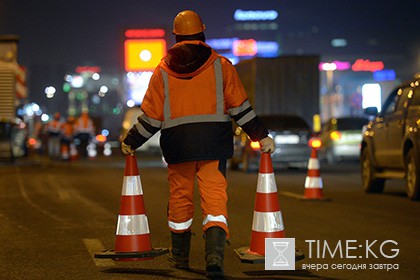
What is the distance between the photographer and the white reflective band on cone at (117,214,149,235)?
27.7 ft

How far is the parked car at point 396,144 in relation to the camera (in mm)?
15227

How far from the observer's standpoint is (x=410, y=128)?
15.3 metres

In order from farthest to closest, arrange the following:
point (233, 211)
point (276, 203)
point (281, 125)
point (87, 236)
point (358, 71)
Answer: point (358, 71) < point (281, 125) < point (233, 211) < point (87, 236) < point (276, 203)

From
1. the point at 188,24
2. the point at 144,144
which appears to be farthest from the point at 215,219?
the point at 144,144

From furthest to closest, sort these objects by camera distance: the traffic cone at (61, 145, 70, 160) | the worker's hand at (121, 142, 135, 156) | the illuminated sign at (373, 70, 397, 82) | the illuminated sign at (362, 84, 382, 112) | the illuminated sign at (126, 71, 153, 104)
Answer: the illuminated sign at (373, 70, 397, 82), the illuminated sign at (126, 71, 153, 104), the illuminated sign at (362, 84, 382, 112), the traffic cone at (61, 145, 70, 160), the worker's hand at (121, 142, 135, 156)

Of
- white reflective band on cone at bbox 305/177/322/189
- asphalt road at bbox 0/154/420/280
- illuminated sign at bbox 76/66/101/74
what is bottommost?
asphalt road at bbox 0/154/420/280

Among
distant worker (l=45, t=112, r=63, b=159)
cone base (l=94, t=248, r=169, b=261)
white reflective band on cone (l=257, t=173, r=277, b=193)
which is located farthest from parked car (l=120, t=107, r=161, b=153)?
white reflective band on cone (l=257, t=173, r=277, b=193)

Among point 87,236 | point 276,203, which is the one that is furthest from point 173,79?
point 87,236

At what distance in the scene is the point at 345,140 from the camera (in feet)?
109

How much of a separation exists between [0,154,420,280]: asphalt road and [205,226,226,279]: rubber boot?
240mm

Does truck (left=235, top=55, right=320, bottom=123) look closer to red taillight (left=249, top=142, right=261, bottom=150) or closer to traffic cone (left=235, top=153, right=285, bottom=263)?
Answer: red taillight (left=249, top=142, right=261, bottom=150)

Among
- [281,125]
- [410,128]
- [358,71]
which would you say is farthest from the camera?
[358,71]

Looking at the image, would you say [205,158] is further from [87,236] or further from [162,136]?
[87,236]

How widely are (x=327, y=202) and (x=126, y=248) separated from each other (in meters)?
7.30
